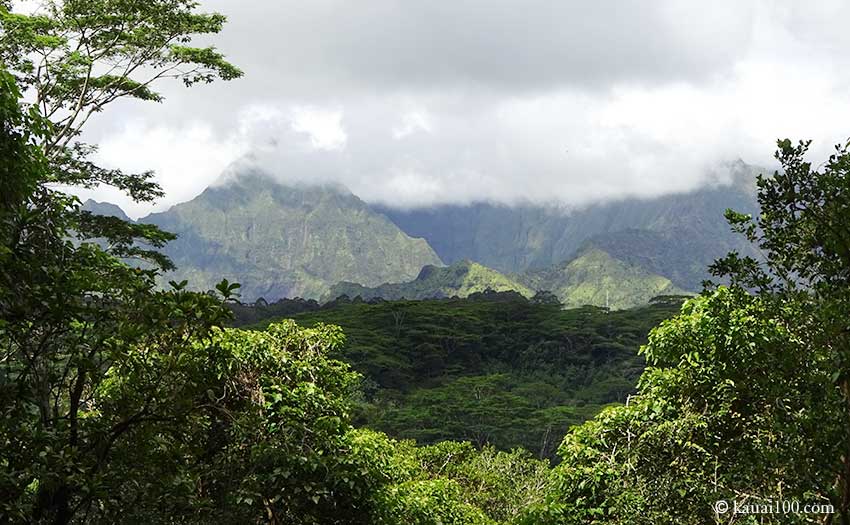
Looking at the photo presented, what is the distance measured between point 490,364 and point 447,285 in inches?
3039

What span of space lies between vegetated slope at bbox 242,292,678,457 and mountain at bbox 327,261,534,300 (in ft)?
195

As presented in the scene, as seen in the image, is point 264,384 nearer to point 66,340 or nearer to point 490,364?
point 66,340

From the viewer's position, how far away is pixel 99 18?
1405cm

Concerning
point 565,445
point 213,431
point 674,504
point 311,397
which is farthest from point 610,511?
point 213,431

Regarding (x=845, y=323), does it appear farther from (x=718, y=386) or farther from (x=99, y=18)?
(x=99, y=18)

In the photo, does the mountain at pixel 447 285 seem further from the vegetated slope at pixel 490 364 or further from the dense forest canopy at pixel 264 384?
the dense forest canopy at pixel 264 384

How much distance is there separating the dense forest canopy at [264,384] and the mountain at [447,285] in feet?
367

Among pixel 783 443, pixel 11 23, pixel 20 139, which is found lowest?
pixel 783 443

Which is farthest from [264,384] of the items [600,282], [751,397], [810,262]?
[600,282]

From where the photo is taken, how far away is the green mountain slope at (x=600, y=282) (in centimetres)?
13875

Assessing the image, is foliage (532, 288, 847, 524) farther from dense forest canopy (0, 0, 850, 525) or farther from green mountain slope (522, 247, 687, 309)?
green mountain slope (522, 247, 687, 309)

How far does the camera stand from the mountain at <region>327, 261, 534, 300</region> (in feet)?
416

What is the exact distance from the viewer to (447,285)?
434 ft

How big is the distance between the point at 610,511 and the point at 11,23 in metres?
13.0
